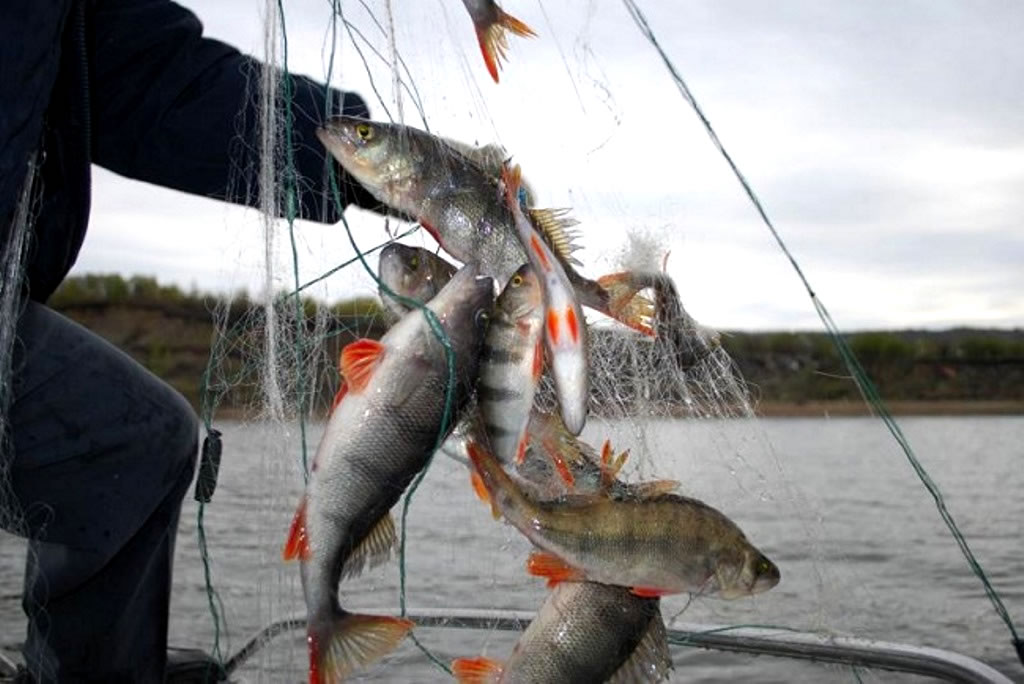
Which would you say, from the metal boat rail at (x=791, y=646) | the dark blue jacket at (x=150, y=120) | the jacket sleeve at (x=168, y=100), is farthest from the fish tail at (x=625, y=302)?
the metal boat rail at (x=791, y=646)

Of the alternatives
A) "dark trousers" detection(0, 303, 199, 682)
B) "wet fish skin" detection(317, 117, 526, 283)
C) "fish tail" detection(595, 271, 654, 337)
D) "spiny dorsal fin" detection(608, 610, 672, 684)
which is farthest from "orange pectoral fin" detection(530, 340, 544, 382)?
"dark trousers" detection(0, 303, 199, 682)

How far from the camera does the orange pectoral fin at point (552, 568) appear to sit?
2355 mm

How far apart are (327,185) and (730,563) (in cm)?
125

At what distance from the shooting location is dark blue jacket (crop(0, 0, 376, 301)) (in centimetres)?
309

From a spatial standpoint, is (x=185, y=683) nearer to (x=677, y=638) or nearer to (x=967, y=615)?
(x=677, y=638)

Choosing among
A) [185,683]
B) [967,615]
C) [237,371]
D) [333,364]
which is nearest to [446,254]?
[333,364]

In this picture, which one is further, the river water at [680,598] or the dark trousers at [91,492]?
the river water at [680,598]

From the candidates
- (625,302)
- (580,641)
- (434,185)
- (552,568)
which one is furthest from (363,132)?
(580,641)

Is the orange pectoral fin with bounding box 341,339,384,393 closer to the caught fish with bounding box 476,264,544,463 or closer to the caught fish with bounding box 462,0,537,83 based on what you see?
the caught fish with bounding box 476,264,544,463

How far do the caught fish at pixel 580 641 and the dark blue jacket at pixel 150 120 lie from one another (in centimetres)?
114

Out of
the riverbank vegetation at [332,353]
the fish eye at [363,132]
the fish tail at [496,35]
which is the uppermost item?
the fish tail at [496,35]

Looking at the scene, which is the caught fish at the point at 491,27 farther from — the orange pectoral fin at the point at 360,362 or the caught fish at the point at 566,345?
the orange pectoral fin at the point at 360,362

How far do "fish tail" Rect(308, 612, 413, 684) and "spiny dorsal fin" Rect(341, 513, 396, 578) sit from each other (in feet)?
0.36

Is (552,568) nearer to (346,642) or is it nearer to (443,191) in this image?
(346,642)
